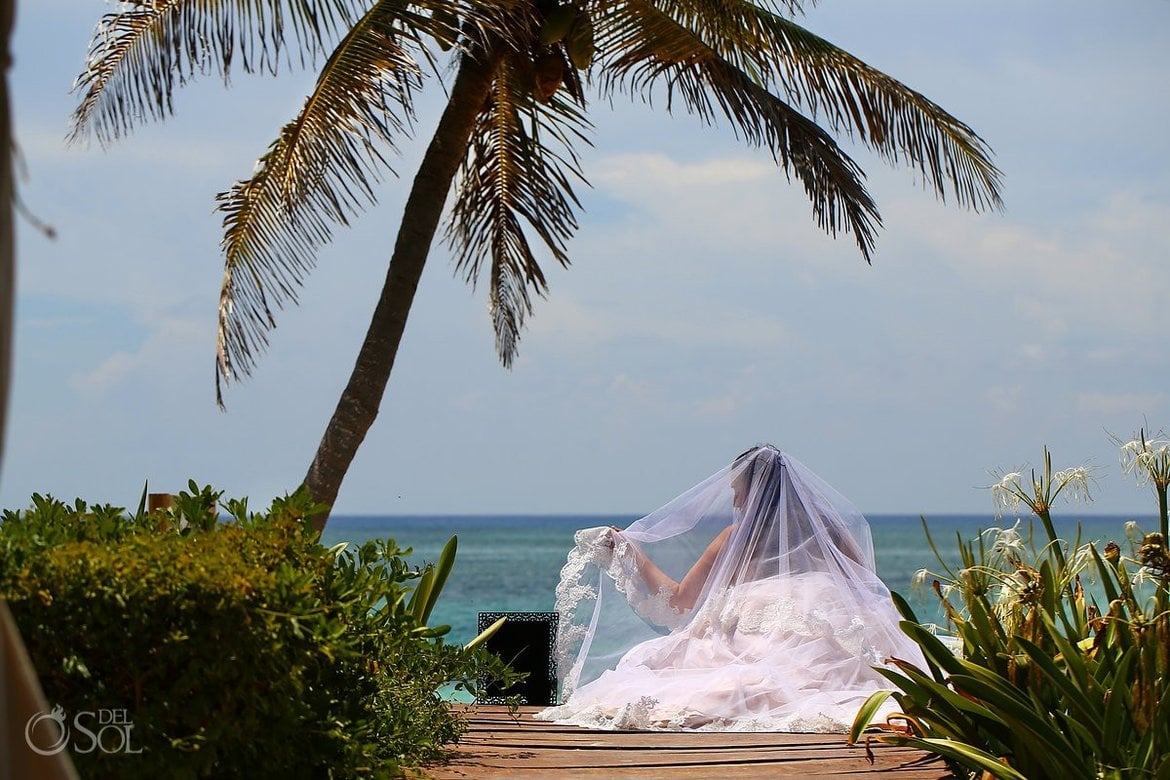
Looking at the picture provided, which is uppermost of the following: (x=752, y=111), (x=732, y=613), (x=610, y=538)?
(x=752, y=111)

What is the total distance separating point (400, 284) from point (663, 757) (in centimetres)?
333

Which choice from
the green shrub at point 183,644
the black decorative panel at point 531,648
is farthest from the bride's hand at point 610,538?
the green shrub at point 183,644

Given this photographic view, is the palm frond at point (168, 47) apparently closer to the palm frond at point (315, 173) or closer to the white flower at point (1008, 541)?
the palm frond at point (315, 173)

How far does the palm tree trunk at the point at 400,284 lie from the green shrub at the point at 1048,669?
3.45 m

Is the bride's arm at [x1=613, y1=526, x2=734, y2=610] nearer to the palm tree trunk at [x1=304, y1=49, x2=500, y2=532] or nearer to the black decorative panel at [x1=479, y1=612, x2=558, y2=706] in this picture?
the black decorative panel at [x1=479, y1=612, x2=558, y2=706]

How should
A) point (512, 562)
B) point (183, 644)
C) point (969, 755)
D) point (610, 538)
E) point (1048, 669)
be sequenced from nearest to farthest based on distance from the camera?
point (183, 644)
point (1048, 669)
point (969, 755)
point (610, 538)
point (512, 562)

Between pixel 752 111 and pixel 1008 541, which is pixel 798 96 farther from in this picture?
pixel 1008 541

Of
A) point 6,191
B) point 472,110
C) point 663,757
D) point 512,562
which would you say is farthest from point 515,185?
point 512,562

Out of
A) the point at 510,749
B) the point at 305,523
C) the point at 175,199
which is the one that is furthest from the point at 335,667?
Answer: the point at 175,199

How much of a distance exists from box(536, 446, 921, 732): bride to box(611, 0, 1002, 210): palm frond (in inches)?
90.8

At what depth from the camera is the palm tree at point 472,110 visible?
6773mm

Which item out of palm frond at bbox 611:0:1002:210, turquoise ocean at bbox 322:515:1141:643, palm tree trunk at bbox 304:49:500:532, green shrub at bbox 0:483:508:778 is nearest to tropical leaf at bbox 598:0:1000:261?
palm frond at bbox 611:0:1002:210

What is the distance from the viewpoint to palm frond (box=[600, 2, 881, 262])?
7707 millimetres

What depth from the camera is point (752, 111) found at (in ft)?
26.0
